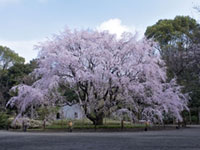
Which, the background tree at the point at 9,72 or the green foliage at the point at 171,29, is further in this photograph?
the green foliage at the point at 171,29

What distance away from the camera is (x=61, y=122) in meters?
26.7

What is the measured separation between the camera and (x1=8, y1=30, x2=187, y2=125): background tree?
23.9 meters

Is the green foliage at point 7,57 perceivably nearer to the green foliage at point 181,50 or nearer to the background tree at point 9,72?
the background tree at point 9,72

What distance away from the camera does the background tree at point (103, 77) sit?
78.3ft

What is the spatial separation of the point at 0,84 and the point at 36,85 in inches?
975

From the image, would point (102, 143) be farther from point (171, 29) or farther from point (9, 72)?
point (9, 72)

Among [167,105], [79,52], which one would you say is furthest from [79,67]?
[167,105]

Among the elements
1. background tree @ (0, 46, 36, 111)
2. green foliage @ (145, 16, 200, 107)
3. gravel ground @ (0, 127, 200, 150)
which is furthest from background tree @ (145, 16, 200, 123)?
background tree @ (0, 46, 36, 111)

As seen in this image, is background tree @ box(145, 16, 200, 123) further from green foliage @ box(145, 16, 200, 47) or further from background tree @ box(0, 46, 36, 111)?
background tree @ box(0, 46, 36, 111)

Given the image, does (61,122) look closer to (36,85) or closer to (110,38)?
(36,85)

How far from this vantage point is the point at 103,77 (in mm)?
24078

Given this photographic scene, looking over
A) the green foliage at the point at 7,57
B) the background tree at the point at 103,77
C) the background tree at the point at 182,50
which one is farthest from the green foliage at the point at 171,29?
the green foliage at the point at 7,57

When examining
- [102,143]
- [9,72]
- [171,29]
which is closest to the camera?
[102,143]

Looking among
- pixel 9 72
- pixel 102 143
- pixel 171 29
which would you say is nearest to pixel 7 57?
pixel 9 72
